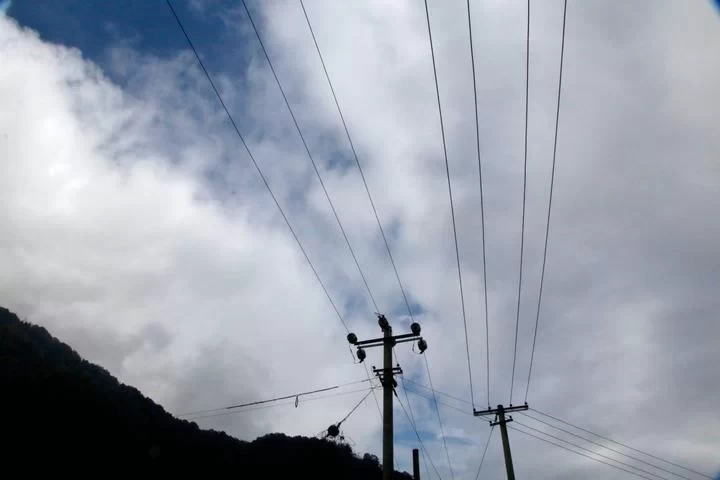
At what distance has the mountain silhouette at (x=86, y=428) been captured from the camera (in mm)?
58375

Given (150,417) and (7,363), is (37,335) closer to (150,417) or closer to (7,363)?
(7,363)

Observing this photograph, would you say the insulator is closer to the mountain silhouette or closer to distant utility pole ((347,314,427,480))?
distant utility pole ((347,314,427,480))

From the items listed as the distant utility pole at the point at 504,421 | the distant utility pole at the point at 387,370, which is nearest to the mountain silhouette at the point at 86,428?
the distant utility pole at the point at 504,421

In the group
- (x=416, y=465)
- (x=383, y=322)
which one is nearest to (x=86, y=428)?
(x=416, y=465)

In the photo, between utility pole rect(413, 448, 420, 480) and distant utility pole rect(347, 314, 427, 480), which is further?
utility pole rect(413, 448, 420, 480)

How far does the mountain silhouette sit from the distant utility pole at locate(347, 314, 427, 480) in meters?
41.6

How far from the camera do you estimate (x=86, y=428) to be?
224ft

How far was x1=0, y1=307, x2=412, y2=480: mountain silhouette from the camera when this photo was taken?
2298 inches

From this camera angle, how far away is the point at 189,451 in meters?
91.7

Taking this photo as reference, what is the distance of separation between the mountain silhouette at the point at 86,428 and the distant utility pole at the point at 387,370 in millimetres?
41561

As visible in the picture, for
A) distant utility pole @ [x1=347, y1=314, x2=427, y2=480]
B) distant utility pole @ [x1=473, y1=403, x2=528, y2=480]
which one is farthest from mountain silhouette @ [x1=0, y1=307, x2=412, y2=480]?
distant utility pole @ [x1=347, y1=314, x2=427, y2=480]

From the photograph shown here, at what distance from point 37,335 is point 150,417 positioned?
24.9m

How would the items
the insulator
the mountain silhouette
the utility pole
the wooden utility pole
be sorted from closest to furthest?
the wooden utility pole
the insulator
the utility pole
the mountain silhouette

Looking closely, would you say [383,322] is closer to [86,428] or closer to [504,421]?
[504,421]
